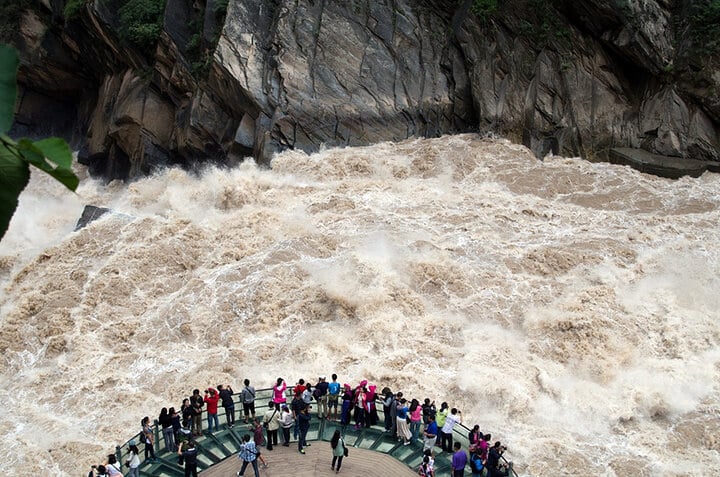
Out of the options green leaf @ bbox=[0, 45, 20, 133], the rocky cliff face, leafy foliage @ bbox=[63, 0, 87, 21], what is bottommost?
the rocky cliff face

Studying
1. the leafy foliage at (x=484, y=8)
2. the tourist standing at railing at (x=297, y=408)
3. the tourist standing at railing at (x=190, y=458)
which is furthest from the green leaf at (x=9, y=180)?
the leafy foliage at (x=484, y=8)

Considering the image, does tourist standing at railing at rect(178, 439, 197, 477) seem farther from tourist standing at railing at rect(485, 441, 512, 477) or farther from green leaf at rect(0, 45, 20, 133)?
green leaf at rect(0, 45, 20, 133)

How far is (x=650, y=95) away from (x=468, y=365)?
1542 cm

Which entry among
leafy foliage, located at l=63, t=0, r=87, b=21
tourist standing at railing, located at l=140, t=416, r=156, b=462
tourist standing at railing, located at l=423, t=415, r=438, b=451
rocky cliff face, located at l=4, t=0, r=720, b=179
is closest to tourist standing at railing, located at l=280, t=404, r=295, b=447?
tourist standing at railing, located at l=140, t=416, r=156, b=462

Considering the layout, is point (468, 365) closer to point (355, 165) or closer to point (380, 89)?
point (355, 165)

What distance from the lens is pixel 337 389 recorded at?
13188 millimetres

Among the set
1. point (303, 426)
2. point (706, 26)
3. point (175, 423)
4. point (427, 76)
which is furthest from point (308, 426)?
point (706, 26)

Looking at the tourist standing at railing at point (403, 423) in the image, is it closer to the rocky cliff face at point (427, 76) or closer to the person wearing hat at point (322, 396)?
the person wearing hat at point (322, 396)

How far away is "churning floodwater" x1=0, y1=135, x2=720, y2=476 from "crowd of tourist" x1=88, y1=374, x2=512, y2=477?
189 centimetres

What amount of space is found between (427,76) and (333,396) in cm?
1658

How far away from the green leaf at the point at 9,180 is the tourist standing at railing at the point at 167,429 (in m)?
10.8

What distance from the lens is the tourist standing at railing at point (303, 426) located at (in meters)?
12.3

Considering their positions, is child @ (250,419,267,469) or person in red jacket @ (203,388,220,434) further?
person in red jacket @ (203,388,220,434)

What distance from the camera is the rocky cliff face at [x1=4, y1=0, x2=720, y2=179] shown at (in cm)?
2575
